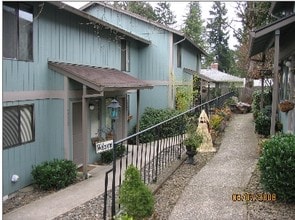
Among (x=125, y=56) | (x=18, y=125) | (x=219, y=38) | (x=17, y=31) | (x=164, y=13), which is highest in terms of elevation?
(x=164, y=13)

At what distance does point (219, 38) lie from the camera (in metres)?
56.9

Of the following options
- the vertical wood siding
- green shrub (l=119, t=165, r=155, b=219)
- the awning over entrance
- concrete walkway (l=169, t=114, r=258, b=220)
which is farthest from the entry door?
green shrub (l=119, t=165, r=155, b=219)

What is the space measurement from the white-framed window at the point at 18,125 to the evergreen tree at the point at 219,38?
48136 mm

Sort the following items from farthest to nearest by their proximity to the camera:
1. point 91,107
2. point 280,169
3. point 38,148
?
1. point 91,107
2. point 38,148
3. point 280,169

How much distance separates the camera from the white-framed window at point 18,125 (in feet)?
26.7

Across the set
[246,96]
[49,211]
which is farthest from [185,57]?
[49,211]

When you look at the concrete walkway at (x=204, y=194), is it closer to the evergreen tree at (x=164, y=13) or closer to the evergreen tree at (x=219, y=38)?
the evergreen tree at (x=219, y=38)

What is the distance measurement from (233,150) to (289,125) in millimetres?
1777

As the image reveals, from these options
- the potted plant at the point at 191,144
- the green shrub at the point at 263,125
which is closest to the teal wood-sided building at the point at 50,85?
the potted plant at the point at 191,144

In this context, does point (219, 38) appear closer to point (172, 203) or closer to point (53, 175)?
point (53, 175)

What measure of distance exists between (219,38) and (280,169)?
176ft

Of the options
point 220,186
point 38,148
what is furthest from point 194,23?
point 220,186

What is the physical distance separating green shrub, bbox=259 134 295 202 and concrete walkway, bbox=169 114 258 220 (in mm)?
589

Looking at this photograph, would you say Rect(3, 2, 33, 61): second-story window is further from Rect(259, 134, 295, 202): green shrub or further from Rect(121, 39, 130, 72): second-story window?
Rect(121, 39, 130, 72): second-story window
